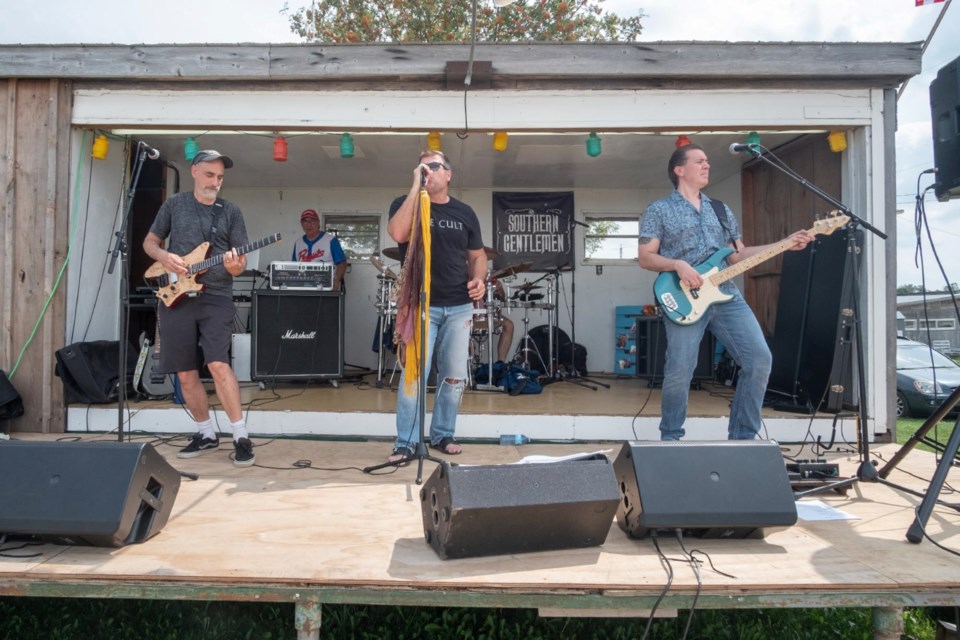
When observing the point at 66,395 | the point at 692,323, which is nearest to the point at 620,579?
the point at 692,323

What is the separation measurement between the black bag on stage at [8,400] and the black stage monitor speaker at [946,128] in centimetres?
583

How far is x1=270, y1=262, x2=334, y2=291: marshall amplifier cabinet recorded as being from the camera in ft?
19.7

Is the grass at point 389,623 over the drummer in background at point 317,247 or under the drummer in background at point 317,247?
under

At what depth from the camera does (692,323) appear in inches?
134

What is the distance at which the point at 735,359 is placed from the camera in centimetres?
345

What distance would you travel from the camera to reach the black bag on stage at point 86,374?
445 cm

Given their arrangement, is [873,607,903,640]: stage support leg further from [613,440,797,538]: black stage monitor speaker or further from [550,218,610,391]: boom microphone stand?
[550,218,610,391]: boom microphone stand

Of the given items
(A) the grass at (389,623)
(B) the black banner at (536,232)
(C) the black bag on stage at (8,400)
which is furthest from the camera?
(B) the black banner at (536,232)

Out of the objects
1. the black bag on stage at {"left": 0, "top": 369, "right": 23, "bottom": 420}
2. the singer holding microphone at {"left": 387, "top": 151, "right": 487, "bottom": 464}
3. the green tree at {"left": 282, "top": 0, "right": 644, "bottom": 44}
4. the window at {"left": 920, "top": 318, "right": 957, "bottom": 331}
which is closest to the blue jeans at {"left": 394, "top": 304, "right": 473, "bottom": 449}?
the singer holding microphone at {"left": 387, "top": 151, "right": 487, "bottom": 464}

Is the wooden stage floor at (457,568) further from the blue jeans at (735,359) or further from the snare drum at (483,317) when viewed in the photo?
the snare drum at (483,317)

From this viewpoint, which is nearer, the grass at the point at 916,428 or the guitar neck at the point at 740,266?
the guitar neck at the point at 740,266

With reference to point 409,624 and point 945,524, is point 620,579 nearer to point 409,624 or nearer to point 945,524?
point 409,624

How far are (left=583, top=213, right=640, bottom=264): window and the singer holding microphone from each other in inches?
195

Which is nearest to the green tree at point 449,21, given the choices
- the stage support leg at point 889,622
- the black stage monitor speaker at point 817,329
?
the black stage monitor speaker at point 817,329
